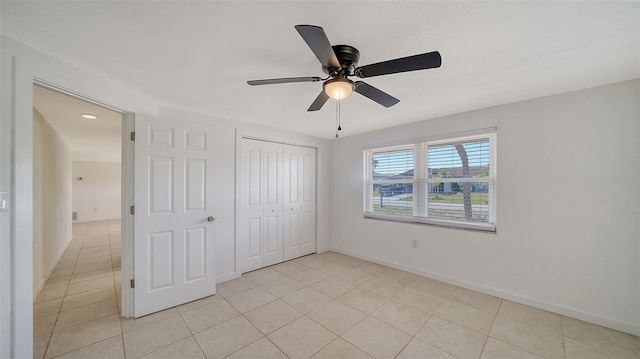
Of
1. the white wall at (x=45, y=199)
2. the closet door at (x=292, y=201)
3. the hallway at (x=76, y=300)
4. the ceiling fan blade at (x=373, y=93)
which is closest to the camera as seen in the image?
the ceiling fan blade at (x=373, y=93)

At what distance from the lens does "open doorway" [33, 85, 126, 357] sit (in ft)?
7.80

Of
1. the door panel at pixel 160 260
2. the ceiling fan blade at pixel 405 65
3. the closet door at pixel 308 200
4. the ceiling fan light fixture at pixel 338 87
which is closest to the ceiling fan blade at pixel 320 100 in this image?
the ceiling fan light fixture at pixel 338 87

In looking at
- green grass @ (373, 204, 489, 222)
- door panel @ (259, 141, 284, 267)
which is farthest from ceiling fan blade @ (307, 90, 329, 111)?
green grass @ (373, 204, 489, 222)

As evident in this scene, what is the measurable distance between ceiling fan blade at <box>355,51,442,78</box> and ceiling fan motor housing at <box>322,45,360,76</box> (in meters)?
0.13

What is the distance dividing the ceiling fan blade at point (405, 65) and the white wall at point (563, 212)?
2.08 metres

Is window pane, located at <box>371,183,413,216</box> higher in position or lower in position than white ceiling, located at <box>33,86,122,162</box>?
lower

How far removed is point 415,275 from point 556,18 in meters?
3.11

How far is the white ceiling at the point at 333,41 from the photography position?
123 centimetres

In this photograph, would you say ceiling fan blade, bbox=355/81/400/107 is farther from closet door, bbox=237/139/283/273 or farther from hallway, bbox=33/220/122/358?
hallway, bbox=33/220/122/358

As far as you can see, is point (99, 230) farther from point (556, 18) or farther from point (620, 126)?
point (620, 126)

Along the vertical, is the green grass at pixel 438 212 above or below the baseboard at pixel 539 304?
above

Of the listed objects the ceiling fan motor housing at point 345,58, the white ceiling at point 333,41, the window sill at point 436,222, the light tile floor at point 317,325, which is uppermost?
the white ceiling at point 333,41

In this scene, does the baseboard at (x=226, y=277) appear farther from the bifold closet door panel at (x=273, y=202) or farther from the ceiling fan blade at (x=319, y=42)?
the ceiling fan blade at (x=319, y=42)

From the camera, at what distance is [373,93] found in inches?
69.4
